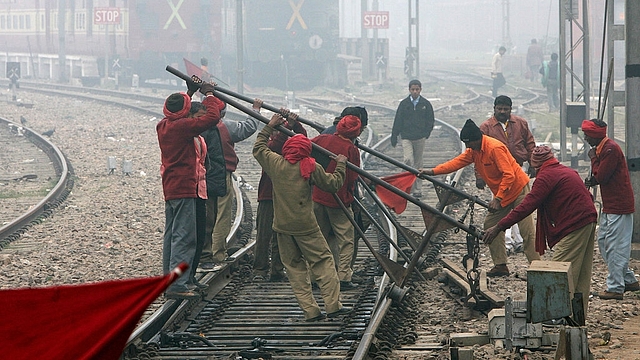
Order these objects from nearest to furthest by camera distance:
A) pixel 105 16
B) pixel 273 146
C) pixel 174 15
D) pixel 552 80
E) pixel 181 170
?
pixel 181 170
pixel 273 146
pixel 552 80
pixel 105 16
pixel 174 15

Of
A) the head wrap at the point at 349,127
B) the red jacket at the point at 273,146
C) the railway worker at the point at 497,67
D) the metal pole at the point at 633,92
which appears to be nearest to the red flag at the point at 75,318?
the red jacket at the point at 273,146

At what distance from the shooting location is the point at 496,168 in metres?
9.20

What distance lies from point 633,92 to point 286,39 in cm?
2834

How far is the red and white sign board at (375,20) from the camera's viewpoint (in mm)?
38438

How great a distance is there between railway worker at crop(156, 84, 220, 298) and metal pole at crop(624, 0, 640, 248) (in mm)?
4729

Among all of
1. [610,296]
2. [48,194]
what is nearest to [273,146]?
[610,296]

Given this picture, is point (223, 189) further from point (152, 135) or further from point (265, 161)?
point (152, 135)

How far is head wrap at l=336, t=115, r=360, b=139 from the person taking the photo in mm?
8898

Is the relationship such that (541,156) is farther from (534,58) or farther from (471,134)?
(534,58)

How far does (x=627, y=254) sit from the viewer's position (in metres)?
8.87

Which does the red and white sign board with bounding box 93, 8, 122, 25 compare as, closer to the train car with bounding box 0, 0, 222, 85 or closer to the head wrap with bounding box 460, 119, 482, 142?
the train car with bounding box 0, 0, 222, 85

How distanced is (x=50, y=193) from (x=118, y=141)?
797 cm

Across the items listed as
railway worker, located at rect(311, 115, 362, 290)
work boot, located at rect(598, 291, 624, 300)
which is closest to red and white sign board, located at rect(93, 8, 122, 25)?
railway worker, located at rect(311, 115, 362, 290)

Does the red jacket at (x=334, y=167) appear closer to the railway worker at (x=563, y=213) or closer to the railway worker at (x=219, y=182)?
the railway worker at (x=219, y=182)
